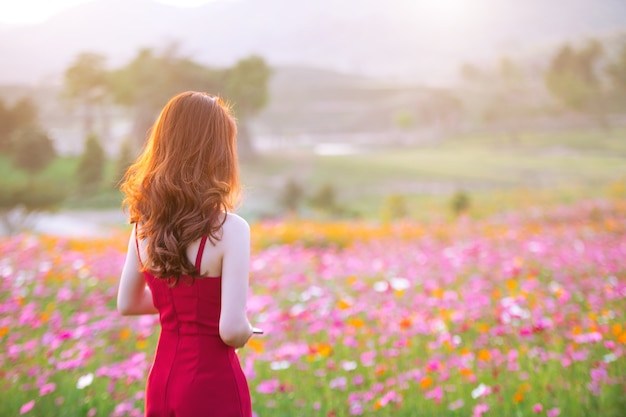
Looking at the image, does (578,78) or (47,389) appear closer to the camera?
(47,389)

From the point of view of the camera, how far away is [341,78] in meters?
11.5

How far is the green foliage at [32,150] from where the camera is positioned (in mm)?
8891

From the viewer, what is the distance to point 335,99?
37.2 ft

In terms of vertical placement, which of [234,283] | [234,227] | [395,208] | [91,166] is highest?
[234,227]

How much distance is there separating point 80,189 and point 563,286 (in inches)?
279

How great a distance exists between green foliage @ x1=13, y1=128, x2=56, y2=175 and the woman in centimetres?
799

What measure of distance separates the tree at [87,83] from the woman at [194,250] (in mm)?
8196

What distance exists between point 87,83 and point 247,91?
2573 mm

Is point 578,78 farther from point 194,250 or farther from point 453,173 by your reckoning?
point 194,250

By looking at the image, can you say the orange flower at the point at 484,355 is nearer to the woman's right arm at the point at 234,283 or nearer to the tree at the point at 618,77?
the woman's right arm at the point at 234,283

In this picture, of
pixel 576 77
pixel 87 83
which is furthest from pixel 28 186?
pixel 576 77

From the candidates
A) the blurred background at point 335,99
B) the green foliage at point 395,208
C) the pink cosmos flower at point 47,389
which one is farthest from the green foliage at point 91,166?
the pink cosmos flower at point 47,389

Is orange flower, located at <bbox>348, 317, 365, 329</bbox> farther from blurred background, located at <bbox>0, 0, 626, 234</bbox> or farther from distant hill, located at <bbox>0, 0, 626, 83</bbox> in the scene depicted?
distant hill, located at <bbox>0, 0, 626, 83</bbox>

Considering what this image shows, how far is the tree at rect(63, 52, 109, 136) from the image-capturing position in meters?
9.41
